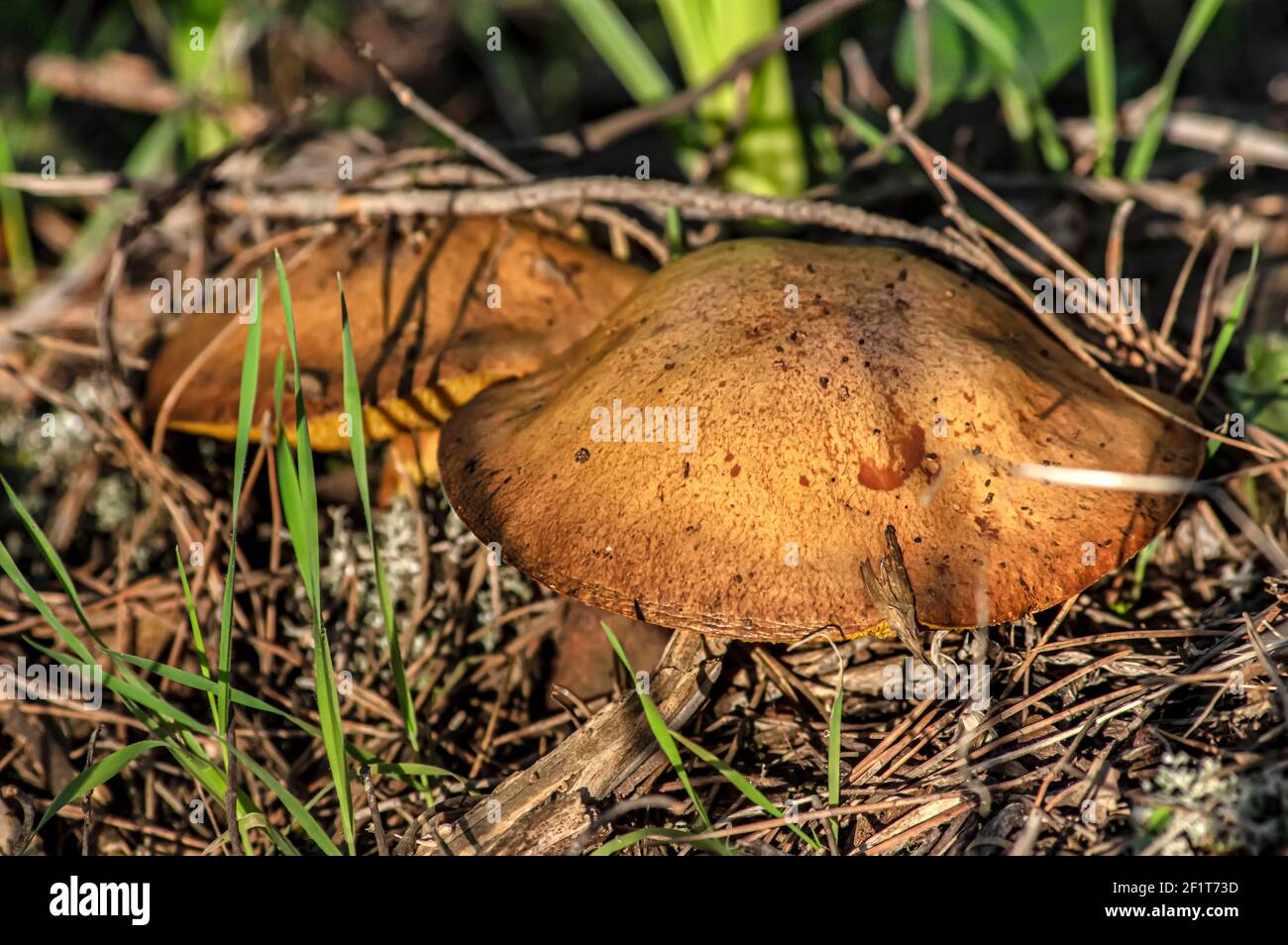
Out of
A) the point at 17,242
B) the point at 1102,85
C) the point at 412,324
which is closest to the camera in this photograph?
the point at 412,324

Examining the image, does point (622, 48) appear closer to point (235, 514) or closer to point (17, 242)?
point (235, 514)

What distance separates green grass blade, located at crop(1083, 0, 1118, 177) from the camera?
2.59 meters

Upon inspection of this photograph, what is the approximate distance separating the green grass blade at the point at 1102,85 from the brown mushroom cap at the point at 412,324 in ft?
4.56

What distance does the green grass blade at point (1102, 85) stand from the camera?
8.50ft

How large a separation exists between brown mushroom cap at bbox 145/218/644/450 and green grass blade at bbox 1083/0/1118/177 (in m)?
1.39

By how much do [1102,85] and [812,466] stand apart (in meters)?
1.76

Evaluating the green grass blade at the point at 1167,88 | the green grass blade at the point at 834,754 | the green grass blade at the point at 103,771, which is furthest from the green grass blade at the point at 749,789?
the green grass blade at the point at 1167,88

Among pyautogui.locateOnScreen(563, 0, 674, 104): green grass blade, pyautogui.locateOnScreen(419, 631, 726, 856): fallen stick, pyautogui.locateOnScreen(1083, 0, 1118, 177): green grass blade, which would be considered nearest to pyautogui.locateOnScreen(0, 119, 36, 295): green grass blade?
pyautogui.locateOnScreen(563, 0, 674, 104): green grass blade

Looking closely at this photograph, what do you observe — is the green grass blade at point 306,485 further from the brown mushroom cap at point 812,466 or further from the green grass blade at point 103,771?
the green grass blade at point 103,771

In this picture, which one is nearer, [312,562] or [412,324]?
[312,562]

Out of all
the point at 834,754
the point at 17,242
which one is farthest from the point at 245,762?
A: the point at 17,242

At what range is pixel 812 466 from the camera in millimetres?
1735

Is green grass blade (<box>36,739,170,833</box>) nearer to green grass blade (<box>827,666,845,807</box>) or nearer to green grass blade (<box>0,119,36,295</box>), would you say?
green grass blade (<box>827,666,845,807</box>)
